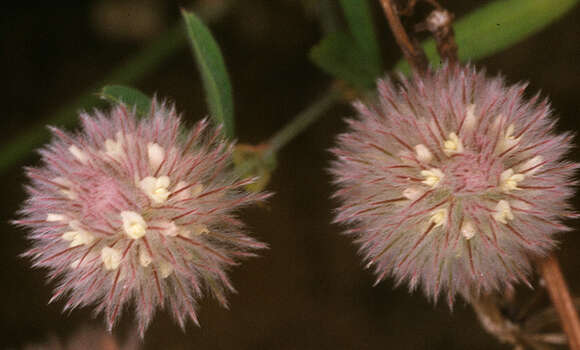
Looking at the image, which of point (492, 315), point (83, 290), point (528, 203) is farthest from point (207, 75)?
point (492, 315)

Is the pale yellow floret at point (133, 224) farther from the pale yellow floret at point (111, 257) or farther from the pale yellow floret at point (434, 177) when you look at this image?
the pale yellow floret at point (434, 177)

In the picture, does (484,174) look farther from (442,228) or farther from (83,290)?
(83,290)

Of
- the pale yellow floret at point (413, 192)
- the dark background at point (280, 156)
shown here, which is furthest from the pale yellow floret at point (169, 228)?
the dark background at point (280, 156)

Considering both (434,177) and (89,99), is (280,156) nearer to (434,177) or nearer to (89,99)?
(89,99)

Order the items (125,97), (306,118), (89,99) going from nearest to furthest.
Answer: (125,97)
(306,118)
(89,99)

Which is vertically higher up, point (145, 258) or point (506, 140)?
point (506, 140)

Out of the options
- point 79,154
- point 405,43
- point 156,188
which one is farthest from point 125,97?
point 405,43

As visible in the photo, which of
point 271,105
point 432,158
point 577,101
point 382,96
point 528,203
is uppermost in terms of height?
point 271,105
